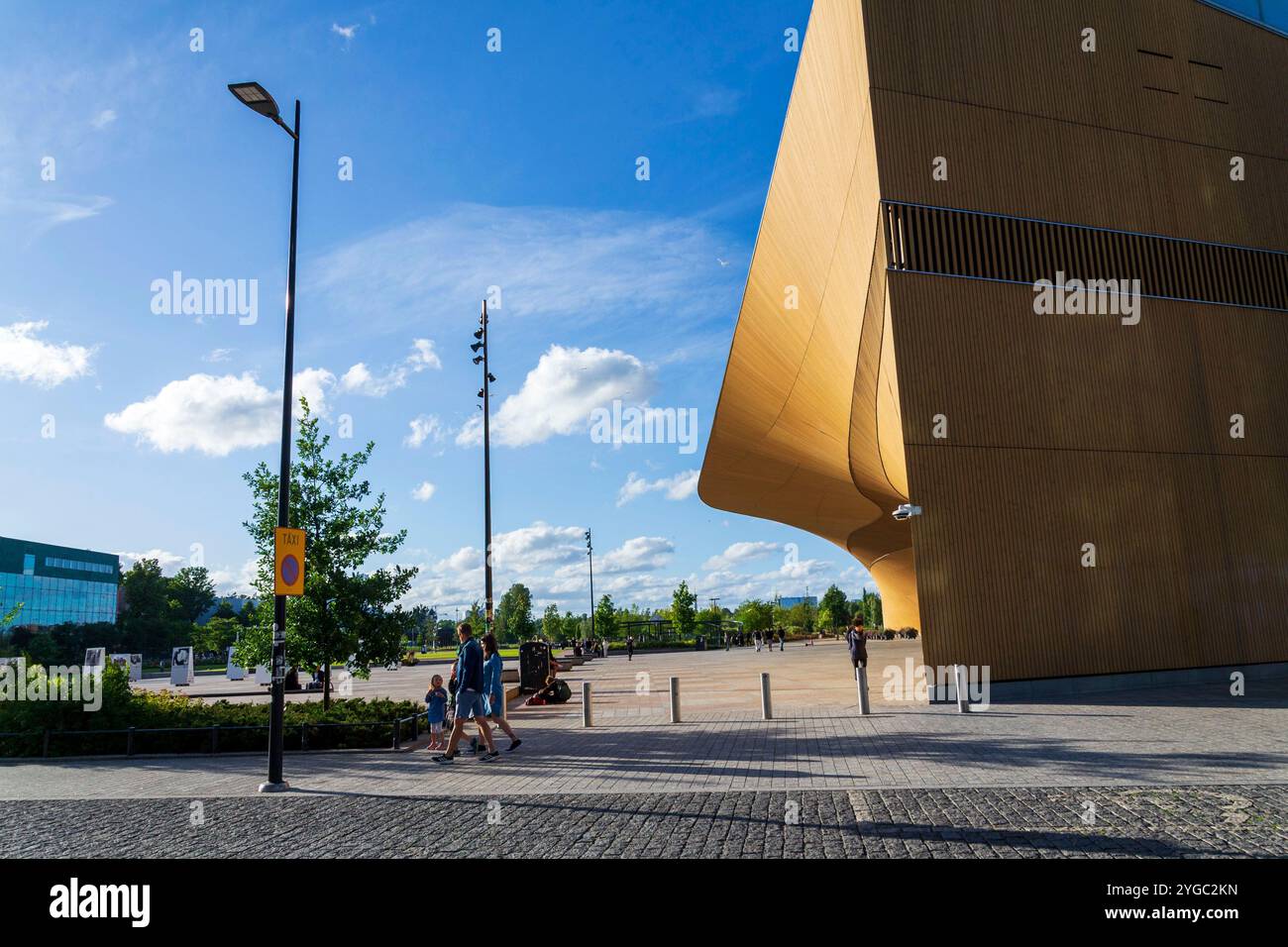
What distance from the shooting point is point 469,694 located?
418 inches

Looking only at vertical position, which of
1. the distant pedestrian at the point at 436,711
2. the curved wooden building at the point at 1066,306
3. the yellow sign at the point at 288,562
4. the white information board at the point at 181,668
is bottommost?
the white information board at the point at 181,668

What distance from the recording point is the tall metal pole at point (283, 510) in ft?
29.9

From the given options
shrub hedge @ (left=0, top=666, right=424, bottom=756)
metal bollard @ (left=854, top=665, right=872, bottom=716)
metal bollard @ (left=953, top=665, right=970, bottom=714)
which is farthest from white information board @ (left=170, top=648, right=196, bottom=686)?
metal bollard @ (left=953, top=665, right=970, bottom=714)

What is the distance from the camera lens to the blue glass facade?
69.9ft

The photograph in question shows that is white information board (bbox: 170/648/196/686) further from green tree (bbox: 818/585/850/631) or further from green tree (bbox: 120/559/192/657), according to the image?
green tree (bbox: 818/585/850/631)

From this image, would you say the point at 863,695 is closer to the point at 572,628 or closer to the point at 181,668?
the point at 181,668

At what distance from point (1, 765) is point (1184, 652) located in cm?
2162

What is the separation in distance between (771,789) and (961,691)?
312 inches

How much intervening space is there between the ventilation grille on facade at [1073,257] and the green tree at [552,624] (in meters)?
68.2

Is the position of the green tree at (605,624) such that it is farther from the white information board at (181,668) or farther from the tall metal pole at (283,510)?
the tall metal pole at (283,510)

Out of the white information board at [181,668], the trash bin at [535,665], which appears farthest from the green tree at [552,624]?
the trash bin at [535,665]

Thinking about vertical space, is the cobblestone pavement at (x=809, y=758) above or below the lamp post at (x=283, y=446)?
below

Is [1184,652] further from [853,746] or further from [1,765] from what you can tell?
[1,765]

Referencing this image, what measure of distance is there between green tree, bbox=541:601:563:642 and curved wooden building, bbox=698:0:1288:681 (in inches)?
2508
